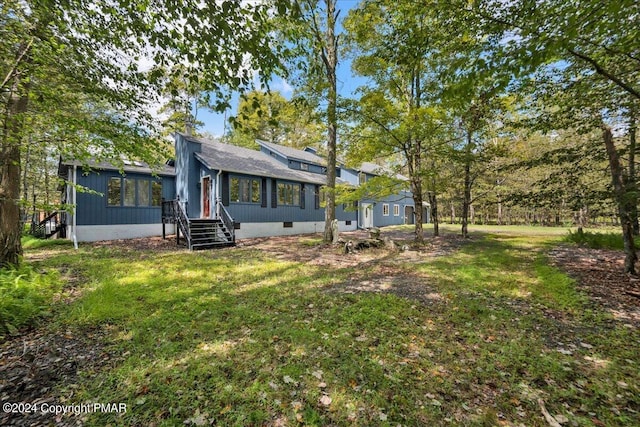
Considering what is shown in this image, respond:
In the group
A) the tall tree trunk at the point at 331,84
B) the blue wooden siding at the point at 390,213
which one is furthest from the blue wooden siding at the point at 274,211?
the blue wooden siding at the point at 390,213

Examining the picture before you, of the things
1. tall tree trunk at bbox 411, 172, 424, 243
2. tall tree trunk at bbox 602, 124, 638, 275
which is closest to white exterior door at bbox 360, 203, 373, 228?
tall tree trunk at bbox 411, 172, 424, 243

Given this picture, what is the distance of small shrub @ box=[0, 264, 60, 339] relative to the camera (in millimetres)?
3591

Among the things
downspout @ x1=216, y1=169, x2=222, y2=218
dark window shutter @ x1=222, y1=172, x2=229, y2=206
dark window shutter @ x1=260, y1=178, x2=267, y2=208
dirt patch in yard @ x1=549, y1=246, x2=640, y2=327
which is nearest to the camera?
dirt patch in yard @ x1=549, y1=246, x2=640, y2=327

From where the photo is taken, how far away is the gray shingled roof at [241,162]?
43.5ft

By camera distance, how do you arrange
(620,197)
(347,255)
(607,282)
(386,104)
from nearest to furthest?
1. (620,197)
2. (607,282)
3. (386,104)
4. (347,255)

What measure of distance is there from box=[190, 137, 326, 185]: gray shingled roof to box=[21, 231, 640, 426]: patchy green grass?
27.7ft

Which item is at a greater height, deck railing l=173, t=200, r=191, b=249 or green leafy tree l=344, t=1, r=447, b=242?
green leafy tree l=344, t=1, r=447, b=242

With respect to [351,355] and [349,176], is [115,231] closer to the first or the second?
[351,355]

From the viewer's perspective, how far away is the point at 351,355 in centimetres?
305

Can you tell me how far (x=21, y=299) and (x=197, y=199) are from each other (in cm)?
1023

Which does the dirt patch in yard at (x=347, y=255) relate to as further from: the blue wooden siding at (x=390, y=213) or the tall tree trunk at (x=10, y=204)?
the blue wooden siding at (x=390, y=213)

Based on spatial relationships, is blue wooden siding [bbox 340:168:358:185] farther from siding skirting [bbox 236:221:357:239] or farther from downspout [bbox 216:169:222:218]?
downspout [bbox 216:169:222:218]

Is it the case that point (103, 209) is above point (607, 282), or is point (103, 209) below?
above

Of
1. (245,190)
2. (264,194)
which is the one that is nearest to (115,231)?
(245,190)
